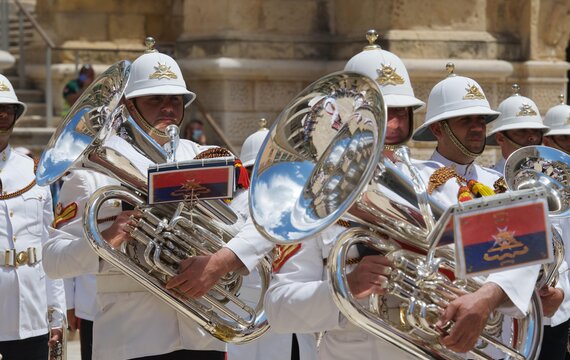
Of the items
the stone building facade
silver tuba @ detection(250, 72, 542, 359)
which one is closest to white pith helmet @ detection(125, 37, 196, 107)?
silver tuba @ detection(250, 72, 542, 359)

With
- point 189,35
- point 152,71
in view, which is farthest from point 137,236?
point 189,35

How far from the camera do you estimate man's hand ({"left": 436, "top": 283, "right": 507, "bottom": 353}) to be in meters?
5.40

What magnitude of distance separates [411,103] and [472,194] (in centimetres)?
51

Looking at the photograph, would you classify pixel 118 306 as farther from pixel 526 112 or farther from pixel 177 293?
pixel 526 112

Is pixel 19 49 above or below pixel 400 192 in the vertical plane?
below

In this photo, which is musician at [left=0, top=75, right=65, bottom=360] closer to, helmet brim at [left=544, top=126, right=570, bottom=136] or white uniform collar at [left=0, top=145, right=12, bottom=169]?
white uniform collar at [left=0, top=145, right=12, bottom=169]

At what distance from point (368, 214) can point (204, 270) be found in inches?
42.8

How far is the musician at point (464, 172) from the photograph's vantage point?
5.43 metres

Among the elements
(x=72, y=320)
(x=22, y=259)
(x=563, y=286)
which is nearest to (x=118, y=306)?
(x=22, y=259)

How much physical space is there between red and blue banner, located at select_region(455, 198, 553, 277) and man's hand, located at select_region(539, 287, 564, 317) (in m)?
2.14

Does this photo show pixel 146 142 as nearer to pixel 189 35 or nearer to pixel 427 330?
pixel 427 330

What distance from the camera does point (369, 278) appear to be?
5512mm

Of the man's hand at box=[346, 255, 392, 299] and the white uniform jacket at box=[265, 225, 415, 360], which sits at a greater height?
the man's hand at box=[346, 255, 392, 299]

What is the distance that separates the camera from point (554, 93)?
14.4 m
